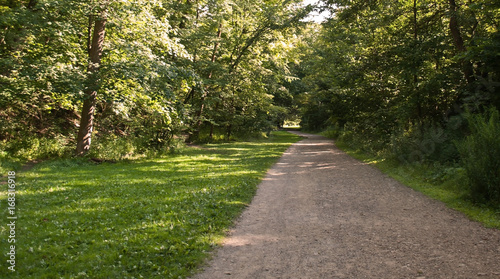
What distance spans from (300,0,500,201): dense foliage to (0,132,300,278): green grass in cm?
637

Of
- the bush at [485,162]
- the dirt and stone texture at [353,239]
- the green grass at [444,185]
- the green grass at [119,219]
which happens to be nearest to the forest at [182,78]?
the bush at [485,162]

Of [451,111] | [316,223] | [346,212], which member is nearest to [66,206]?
[316,223]

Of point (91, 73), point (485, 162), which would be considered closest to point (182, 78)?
point (91, 73)

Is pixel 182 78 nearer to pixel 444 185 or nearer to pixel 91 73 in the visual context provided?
pixel 91 73

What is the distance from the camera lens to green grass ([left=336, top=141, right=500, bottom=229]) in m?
6.14

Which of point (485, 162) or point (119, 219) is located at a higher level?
point (485, 162)

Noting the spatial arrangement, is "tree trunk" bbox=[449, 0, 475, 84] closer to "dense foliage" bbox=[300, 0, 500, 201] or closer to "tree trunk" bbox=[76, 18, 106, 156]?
"dense foliage" bbox=[300, 0, 500, 201]

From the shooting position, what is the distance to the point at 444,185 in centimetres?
852

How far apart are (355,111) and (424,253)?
53.0 ft

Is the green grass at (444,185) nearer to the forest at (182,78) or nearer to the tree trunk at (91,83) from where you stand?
the forest at (182,78)

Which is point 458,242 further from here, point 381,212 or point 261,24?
point 261,24

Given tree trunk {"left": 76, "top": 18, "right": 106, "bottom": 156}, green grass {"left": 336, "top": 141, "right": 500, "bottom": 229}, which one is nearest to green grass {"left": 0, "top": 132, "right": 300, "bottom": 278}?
tree trunk {"left": 76, "top": 18, "right": 106, "bottom": 156}

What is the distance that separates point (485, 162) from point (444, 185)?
81.1 inches

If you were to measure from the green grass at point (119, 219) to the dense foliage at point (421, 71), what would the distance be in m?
6.37
